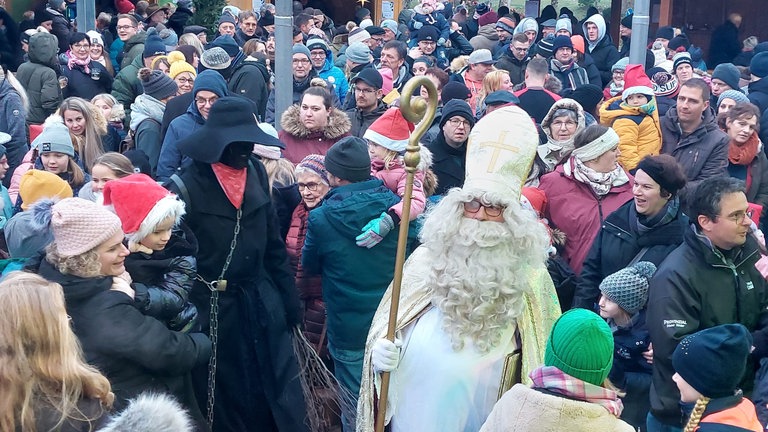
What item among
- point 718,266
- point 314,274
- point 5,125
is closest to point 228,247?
point 314,274

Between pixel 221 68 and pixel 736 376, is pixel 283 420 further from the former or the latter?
pixel 221 68

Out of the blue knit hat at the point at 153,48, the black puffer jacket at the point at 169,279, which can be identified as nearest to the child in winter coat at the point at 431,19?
the blue knit hat at the point at 153,48

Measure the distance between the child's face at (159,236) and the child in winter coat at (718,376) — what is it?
2.31 meters

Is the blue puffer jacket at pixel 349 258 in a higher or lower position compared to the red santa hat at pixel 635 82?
lower

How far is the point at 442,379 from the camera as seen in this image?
3879 mm

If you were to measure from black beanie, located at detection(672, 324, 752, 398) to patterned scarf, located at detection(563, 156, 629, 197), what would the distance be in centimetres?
252

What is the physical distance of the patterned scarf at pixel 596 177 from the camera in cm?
608

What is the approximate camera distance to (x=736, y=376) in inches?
141

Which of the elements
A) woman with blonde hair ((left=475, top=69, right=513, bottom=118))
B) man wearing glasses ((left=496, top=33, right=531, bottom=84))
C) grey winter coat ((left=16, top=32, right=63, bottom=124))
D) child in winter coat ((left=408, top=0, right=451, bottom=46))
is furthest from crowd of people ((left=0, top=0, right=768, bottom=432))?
child in winter coat ((left=408, top=0, right=451, bottom=46))

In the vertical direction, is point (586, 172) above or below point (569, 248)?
above

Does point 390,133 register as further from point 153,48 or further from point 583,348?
point 153,48

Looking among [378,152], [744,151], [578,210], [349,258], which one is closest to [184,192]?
[349,258]

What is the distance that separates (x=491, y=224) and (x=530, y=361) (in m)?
0.56

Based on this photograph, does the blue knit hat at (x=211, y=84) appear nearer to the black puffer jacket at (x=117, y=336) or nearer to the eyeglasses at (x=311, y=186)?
the eyeglasses at (x=311, y=186)
